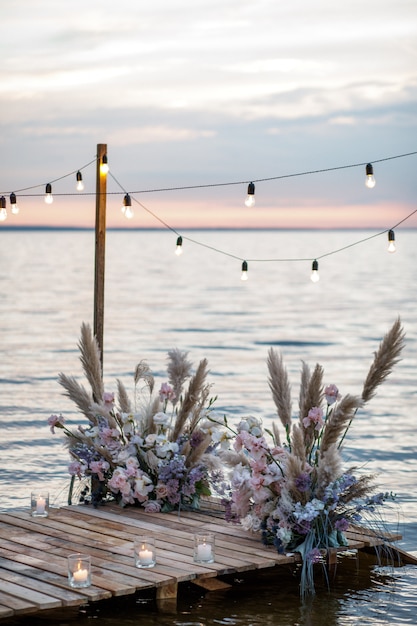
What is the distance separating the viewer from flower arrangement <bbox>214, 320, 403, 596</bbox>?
21.9 feet

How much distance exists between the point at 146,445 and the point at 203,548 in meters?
1.51

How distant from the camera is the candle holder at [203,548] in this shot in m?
6.53

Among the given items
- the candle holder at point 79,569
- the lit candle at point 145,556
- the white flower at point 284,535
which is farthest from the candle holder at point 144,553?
the white flower at point 284,535

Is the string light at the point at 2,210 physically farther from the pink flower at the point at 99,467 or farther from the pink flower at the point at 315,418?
the pink flower at the point at 315,418

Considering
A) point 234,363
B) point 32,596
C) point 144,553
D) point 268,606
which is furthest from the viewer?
point 234,363

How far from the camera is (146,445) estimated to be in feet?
26.0

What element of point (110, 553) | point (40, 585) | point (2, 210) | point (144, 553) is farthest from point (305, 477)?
point (2, 210)

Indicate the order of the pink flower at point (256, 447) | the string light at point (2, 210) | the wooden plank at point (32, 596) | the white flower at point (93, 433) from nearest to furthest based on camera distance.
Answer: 1. the wooden plank at point (32, 596)
2. the pink flower at point (256, 447)
3. the white flower at point (93, 433)
4. the string light at point (2, 210)

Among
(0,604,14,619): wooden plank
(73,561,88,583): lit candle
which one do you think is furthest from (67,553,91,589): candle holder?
(0,604,14,619): wooden plank

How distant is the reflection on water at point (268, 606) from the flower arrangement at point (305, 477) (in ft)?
0.61

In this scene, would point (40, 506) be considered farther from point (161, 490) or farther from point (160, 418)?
point (160, 418)

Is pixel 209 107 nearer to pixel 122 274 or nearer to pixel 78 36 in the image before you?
pixel 78 36

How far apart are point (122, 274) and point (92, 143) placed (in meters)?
25.9

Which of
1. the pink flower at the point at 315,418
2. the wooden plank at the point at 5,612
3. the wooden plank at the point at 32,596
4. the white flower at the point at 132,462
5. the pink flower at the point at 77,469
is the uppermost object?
the pink flower at the point at 315,418
